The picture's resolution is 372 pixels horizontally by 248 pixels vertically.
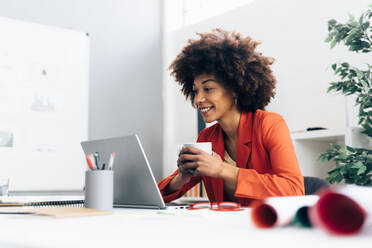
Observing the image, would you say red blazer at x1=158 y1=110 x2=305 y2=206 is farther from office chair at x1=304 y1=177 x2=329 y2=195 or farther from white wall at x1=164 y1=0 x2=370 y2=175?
white wall at x1=164 y1=0 x2=370 y2=175

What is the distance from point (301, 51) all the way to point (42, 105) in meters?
2.08

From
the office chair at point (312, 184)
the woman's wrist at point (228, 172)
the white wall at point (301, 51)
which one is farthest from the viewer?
the white wall at point (301, 51)

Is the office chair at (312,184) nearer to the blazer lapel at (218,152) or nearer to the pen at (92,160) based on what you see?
the blazer lapel at (218,152)

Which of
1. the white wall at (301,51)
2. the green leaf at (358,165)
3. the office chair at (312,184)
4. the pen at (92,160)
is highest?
the white wall at (301,51)

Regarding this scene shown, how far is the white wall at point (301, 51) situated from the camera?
2770mm

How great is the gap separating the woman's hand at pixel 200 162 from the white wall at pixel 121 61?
255 cm

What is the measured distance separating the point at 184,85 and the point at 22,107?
73.8 inches

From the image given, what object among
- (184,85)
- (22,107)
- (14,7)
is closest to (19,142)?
(22,107)

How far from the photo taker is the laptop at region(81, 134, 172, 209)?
1.16 m

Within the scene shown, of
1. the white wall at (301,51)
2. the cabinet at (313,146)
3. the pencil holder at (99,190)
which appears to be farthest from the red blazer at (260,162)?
the white wall at (301,51)

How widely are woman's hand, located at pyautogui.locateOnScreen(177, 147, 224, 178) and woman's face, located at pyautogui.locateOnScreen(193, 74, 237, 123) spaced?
46 centimetres

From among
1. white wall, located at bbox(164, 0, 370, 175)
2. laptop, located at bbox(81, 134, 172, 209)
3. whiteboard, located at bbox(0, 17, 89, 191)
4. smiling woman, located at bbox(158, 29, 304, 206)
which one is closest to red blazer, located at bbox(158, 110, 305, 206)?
smiling woman, located at bbox(158, 29, 304, 206)

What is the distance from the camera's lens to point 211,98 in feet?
5.64

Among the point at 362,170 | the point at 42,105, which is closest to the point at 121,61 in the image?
the point at 42,105
